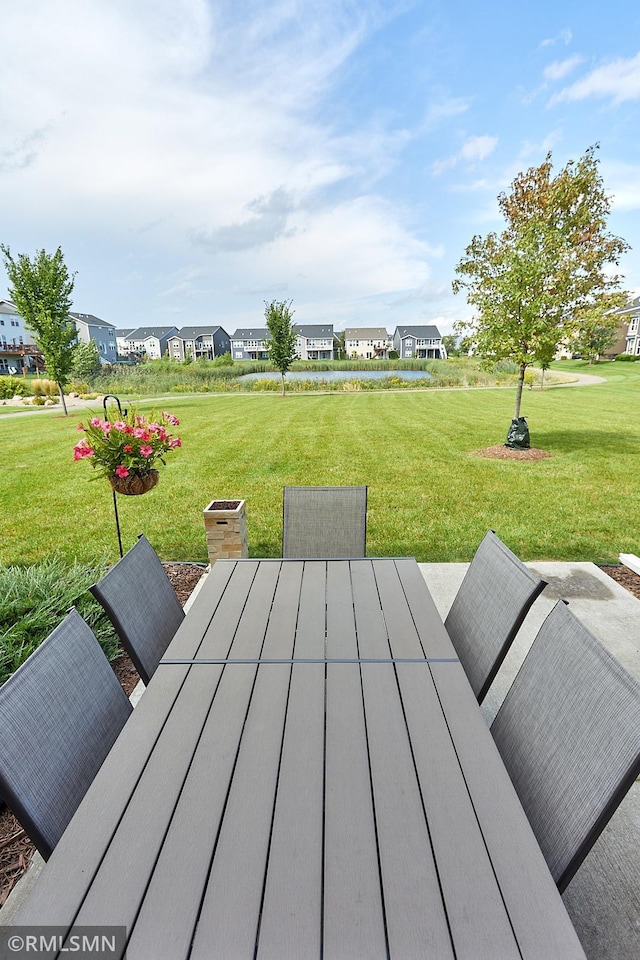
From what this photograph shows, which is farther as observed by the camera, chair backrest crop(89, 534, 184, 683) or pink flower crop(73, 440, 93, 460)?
pink flower crop(73, 440, 93, 460)

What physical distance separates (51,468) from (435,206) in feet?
32.3

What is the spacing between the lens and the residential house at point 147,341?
217ft

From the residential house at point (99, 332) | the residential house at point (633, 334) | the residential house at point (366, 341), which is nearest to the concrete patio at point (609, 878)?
the residential house at point (633, 334)

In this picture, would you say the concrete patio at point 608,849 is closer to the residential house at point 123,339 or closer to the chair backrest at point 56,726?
the chair backrest at point 56,726

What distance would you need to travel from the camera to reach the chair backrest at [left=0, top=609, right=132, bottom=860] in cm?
114

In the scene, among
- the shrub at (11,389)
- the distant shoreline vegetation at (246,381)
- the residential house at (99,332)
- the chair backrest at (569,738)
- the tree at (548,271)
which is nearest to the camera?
the chair backrest at (569,738)

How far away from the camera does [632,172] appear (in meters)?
8.23

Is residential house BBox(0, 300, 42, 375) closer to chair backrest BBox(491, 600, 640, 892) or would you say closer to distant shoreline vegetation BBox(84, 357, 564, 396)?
distant shoreline vegetation BBox(84, 357, 564, 396)

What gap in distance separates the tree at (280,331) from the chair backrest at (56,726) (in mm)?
19773

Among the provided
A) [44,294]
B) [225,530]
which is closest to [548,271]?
[225,530]

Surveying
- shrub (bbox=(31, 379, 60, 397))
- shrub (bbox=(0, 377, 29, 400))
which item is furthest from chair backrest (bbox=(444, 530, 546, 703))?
shrub (bbox=(0, 377, 29, 400))

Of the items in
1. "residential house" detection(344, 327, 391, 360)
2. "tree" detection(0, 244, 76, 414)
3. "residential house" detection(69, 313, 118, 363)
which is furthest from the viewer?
"residential house" detection(344, 327, 391, 360)

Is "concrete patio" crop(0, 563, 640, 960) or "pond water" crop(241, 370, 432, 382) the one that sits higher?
"concrete patio" crop(0, 563, 640, 960)

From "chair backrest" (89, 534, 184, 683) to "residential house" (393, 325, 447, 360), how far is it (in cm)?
6363
